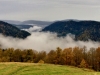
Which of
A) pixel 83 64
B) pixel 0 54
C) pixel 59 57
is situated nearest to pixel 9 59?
pixel 0 54

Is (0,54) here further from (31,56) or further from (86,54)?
(86,54)

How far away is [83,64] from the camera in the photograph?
138000mm

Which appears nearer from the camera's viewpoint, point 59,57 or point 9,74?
point 9,74

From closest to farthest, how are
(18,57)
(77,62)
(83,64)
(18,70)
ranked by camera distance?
(18,70) < (83,64) < (77,62) < (18,57)

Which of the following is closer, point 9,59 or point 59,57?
point 59,57

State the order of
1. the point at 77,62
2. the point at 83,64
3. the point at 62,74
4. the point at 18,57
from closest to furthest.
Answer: the point at 62,74
the point at 83,64
the point at 77,62
the point at 18,57

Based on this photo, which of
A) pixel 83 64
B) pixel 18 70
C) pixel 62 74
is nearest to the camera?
pixel 62 74

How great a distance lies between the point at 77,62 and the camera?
6009 inches

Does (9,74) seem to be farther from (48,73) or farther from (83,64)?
(83,64)

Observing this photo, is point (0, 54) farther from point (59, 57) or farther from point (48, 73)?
point (48, 73)

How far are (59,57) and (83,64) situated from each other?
14.7 meters

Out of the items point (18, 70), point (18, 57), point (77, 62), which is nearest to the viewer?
point (18, 70)

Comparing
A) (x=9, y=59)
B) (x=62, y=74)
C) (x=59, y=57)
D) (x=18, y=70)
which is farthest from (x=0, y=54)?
(x=62, y=74)

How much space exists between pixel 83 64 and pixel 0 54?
56.3m
